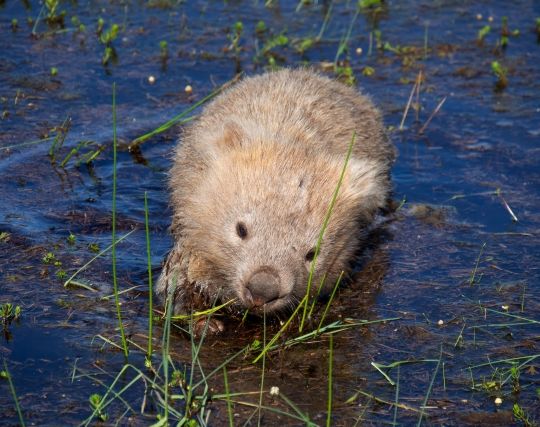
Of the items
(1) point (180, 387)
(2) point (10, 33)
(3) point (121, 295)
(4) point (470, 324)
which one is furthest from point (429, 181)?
(2) point (10, 33)

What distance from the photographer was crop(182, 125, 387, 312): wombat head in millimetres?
5691

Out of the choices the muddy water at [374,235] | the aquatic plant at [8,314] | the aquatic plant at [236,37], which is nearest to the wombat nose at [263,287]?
the muddy water at [374,235]

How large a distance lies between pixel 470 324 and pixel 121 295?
7.11 feet

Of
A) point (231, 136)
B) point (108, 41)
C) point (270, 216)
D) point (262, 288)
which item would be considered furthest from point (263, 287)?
point (108, 41)

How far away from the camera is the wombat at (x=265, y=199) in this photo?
5.77 meters

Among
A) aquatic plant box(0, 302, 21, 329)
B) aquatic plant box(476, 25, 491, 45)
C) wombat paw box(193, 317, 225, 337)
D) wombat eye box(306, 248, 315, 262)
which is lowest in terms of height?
wombat paw box(193, 317, 225, 337)

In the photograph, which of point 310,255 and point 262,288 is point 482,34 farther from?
point 262,288

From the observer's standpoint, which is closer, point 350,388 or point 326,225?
point 350,388

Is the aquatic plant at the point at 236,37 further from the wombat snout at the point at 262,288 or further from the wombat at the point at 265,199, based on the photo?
the wombat snout at the point at 262,288

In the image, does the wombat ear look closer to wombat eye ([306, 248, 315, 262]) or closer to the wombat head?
the wombat head

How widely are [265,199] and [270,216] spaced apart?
133 millimetres

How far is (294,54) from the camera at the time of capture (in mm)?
10664

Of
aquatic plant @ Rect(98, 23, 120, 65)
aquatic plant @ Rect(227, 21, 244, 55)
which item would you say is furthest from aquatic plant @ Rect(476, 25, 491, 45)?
aquatic plant @ Rect(98, 23, 120, 65)

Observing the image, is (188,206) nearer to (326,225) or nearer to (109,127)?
(326,225)
